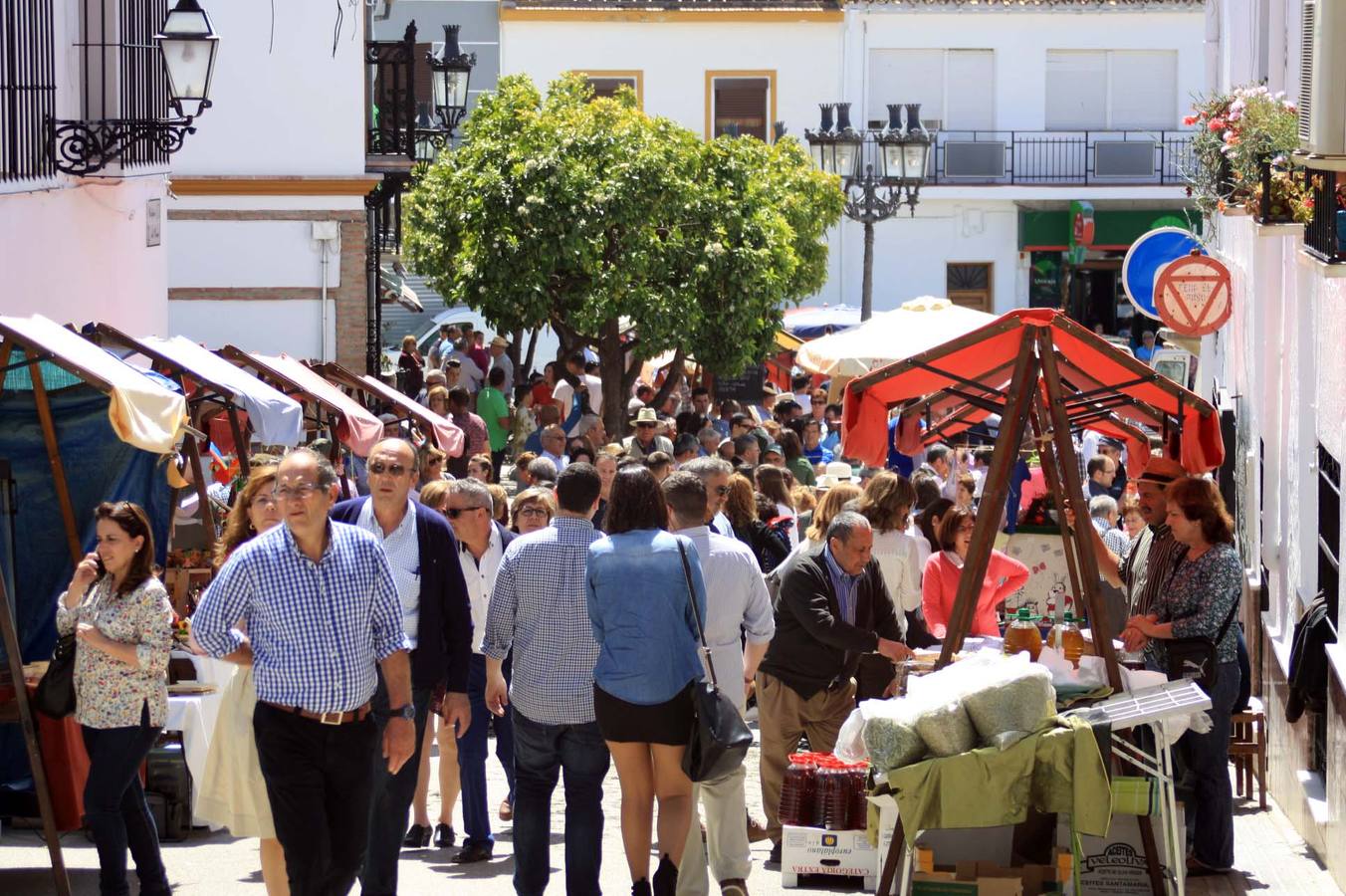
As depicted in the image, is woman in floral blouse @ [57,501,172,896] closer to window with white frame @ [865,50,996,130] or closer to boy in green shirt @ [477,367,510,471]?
boy in green shirt @ [477,367,510,471]

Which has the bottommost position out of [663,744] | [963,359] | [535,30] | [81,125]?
[663,744]

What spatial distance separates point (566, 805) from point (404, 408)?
844 cm

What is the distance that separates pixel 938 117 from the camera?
131ft

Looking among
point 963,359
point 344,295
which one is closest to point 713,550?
point 963,359

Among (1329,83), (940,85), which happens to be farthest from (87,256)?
(940,85)

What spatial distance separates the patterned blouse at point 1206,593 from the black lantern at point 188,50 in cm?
762

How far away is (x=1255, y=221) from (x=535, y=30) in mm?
29053

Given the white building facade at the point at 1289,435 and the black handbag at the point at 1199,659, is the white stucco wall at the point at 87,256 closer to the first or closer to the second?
the black handbag at the point at 1199,659

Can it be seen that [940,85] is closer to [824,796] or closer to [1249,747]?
[1249,747]

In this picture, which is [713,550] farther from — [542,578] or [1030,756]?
[1030,756]

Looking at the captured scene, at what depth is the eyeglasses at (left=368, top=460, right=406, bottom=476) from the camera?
7.91 m

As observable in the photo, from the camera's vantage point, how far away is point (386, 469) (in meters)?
7.91

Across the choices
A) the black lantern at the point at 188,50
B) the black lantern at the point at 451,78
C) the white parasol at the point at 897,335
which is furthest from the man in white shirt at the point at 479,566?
the black lantern at the point at 451,78

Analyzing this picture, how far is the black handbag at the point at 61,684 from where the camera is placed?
7934 millimetres
